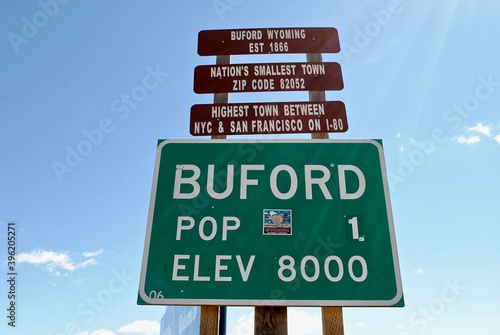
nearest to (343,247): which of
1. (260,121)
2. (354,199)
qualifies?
(354,199)

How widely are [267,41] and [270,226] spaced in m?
2.55

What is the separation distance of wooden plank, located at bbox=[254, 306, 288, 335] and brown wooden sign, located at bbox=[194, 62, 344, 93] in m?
2.33

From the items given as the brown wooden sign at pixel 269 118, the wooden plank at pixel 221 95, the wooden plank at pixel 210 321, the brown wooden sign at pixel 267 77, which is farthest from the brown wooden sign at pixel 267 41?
the wooden plank at pixel 210 321

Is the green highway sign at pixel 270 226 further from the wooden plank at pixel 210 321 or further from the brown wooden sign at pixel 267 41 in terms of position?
the brown wooden sign at pixel 267 41

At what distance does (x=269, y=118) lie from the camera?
13.1 feet

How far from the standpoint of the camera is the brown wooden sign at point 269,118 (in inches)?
154

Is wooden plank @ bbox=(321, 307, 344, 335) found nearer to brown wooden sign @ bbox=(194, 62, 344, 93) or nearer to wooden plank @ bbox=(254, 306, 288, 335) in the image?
wooden plank @ bbox=(254, 306, 288, 335)

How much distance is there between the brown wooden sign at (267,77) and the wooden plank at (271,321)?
2.33 meters

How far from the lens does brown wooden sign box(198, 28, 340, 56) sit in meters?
4.51

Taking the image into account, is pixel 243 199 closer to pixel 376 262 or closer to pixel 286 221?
pixel 286 221

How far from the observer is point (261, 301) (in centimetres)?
275

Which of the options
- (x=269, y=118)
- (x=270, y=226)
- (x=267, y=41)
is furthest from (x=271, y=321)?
(x=267, y=41)

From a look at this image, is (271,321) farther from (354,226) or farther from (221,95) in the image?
(221,95)

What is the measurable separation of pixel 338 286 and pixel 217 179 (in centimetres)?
125
